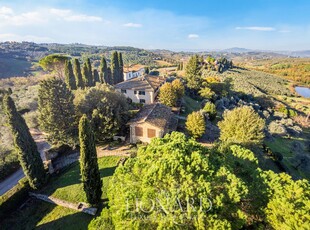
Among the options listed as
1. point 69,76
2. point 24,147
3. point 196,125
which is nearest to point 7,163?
point 24,147

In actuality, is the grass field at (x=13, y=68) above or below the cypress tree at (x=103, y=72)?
below

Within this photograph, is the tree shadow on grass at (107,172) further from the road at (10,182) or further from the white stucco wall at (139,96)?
the white stucco wall at (139,96)

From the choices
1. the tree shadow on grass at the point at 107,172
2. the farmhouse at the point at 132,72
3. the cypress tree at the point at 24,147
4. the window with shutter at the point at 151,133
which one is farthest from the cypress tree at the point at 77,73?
the tree shadow on grass at the point at 107,172

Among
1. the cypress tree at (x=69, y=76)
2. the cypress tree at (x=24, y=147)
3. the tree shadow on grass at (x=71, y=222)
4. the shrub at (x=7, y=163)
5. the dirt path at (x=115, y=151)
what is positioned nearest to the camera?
the tree shadow on grass at (x=71, y=222)

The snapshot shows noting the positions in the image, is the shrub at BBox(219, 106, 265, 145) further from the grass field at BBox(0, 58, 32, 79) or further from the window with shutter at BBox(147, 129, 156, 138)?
the grass field at BBox(0, 58, 32, 79)

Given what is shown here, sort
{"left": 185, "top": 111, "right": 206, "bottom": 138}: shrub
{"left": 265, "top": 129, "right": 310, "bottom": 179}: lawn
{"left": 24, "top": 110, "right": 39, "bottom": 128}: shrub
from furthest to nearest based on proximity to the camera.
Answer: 1. {"left": 265, "top": 129, "right": 310, "bottom": 179}: lawn
2. {"left": 24, "top": 110, "right": 39, "bottom": 128}: shrub
3. {"left": 185, "top": 111, "right": 206, "bottom": 138}: shrub

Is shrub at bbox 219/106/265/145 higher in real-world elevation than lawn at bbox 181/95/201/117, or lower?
higher

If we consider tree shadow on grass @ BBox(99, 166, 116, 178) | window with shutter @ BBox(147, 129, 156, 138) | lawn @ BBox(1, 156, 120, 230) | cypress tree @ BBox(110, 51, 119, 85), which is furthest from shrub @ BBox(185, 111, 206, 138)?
cypress tree @ BBox(110, 51, 119, 85)
